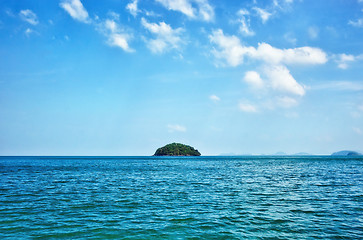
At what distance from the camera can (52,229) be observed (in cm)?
1628

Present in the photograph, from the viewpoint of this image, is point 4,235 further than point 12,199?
No

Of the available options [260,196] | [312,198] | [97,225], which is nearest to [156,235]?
[97,225]

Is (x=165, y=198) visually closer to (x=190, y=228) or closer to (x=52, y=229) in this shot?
(x=190, y=228)

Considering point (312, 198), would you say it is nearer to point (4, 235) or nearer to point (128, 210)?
point (128, 210)

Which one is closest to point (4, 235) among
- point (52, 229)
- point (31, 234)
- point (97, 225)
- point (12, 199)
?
point (31, 234)

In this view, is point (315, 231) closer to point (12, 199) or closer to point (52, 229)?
point (52, 229)

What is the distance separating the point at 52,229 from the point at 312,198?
24.9 meters

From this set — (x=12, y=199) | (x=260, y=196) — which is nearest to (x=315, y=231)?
(x=260, y=196)

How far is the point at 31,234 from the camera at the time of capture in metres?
15.4

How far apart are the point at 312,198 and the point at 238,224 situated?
13.9 meters

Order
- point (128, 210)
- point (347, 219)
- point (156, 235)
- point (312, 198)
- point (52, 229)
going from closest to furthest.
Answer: point (156, 235) < point (52, 229) < point (347, 219) < point (128, 210) < point (312, 198)

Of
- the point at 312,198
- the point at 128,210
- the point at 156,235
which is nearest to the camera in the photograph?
the point at 156,235

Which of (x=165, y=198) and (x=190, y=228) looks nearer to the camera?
(x=190, y=228)

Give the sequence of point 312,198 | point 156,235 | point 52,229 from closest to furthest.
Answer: point 156,235 → point 52,229 → point 312,198
